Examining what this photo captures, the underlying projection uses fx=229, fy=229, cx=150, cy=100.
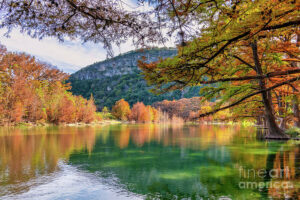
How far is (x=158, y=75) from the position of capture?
7887 mm

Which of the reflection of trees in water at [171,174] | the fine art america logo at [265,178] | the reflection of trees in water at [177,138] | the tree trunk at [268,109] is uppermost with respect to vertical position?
the tree trunk at [268,109]

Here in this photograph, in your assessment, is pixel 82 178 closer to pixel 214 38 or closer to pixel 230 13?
pixel 214 38

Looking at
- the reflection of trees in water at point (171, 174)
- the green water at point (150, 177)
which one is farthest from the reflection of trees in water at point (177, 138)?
the green water at point (150, 177)

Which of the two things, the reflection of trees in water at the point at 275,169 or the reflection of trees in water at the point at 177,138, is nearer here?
the reflection of trees in water at the point at 275,169

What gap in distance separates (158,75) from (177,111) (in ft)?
336

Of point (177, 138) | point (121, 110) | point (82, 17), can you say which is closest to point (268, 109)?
point (177, 138)

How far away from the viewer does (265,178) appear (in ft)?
22.7

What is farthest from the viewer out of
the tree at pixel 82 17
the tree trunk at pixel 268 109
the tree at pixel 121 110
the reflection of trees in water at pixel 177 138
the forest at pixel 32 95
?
the tree at pixel 121 110

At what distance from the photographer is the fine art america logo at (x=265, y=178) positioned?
242 inches

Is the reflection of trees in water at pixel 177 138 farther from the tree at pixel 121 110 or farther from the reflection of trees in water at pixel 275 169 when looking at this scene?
the tree at pixel 121 110

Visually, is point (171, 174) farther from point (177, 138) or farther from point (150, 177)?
point (177, 138)

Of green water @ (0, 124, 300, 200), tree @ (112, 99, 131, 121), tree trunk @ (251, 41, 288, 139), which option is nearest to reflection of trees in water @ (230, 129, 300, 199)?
green water @ (0, 124, 300, 200)

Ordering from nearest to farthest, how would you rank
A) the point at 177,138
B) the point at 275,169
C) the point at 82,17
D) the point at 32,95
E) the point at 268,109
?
the point at 82,17, the point at 275,169, the point at 268,109, the point at 177,138, the point at 32,95

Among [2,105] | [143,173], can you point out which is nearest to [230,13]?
[143,173]
